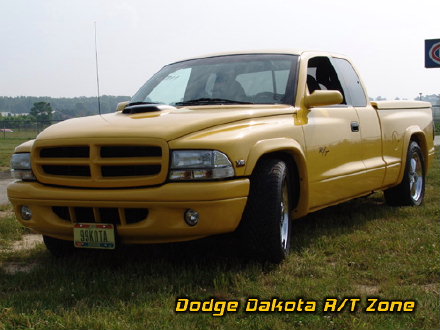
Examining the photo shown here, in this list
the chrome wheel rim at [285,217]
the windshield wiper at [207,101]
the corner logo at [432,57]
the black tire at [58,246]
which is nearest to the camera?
the chrome wheel rim at [285,217]

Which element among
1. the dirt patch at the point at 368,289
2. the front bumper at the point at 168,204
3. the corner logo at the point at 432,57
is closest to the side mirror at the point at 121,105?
the front bumper at the point at 168,204

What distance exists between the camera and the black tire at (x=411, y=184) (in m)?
6.95

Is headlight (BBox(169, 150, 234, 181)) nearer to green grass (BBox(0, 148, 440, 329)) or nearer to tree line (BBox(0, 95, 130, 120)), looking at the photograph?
green grass (BBox(0, 148, 440, 329))

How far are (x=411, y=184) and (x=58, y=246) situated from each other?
4154 millimetres

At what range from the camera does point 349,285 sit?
12.7ft

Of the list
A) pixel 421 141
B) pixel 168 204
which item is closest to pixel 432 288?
pixel 168 204

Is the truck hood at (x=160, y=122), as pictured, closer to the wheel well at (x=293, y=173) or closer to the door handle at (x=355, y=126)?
the wheel well at (x=293, y=173)

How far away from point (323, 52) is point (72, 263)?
307 cm

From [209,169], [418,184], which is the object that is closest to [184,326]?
[209,169]

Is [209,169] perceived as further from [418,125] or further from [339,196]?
[418,125]

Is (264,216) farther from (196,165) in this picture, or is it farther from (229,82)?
(229,82)

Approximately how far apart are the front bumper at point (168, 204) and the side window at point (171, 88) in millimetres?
1500

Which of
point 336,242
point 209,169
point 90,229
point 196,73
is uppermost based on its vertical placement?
point 196,73

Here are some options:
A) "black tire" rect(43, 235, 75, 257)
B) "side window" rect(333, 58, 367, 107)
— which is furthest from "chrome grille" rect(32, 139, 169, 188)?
"side window" rect(333, 58, 367, 107)
